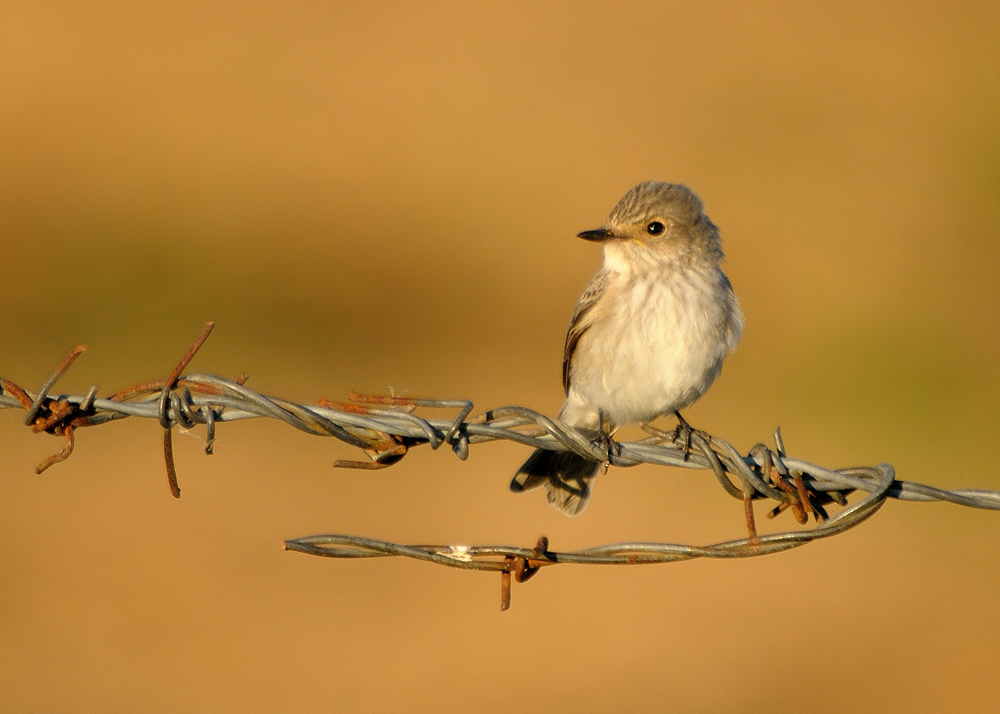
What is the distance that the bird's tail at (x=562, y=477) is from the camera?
512 centimetres

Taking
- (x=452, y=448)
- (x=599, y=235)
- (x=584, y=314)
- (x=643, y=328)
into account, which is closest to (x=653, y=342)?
(x=643, y=328)

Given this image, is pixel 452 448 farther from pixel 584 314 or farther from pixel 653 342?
pixel 584 314

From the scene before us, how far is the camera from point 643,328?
16.2 ft

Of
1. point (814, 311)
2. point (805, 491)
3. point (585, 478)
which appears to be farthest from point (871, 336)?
point (805, 491)

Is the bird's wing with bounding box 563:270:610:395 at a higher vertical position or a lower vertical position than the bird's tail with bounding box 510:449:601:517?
higher

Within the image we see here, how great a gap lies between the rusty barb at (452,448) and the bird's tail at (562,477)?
171cm

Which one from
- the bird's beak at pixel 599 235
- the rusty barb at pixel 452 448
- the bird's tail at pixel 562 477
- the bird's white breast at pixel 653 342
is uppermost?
the bird's beak at pixel 599 235

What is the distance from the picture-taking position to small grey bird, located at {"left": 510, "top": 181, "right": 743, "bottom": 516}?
492cm

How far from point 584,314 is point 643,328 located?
17.1 inches

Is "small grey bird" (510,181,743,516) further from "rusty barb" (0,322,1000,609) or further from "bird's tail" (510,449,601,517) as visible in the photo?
"rusty barb" (0,322,1000,609)

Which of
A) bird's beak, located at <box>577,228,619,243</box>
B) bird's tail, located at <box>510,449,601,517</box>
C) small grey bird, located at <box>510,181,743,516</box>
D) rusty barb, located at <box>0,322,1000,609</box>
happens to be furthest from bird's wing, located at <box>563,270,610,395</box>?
rusty barb, located at <box>0,322,1000,609</box>

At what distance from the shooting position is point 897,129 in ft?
42.8

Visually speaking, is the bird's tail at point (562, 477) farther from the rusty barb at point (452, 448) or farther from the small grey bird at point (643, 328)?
the rusty barb at point (452, 448)

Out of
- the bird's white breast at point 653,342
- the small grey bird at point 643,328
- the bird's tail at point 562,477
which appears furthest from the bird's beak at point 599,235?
the bird's tail at point 562,477
